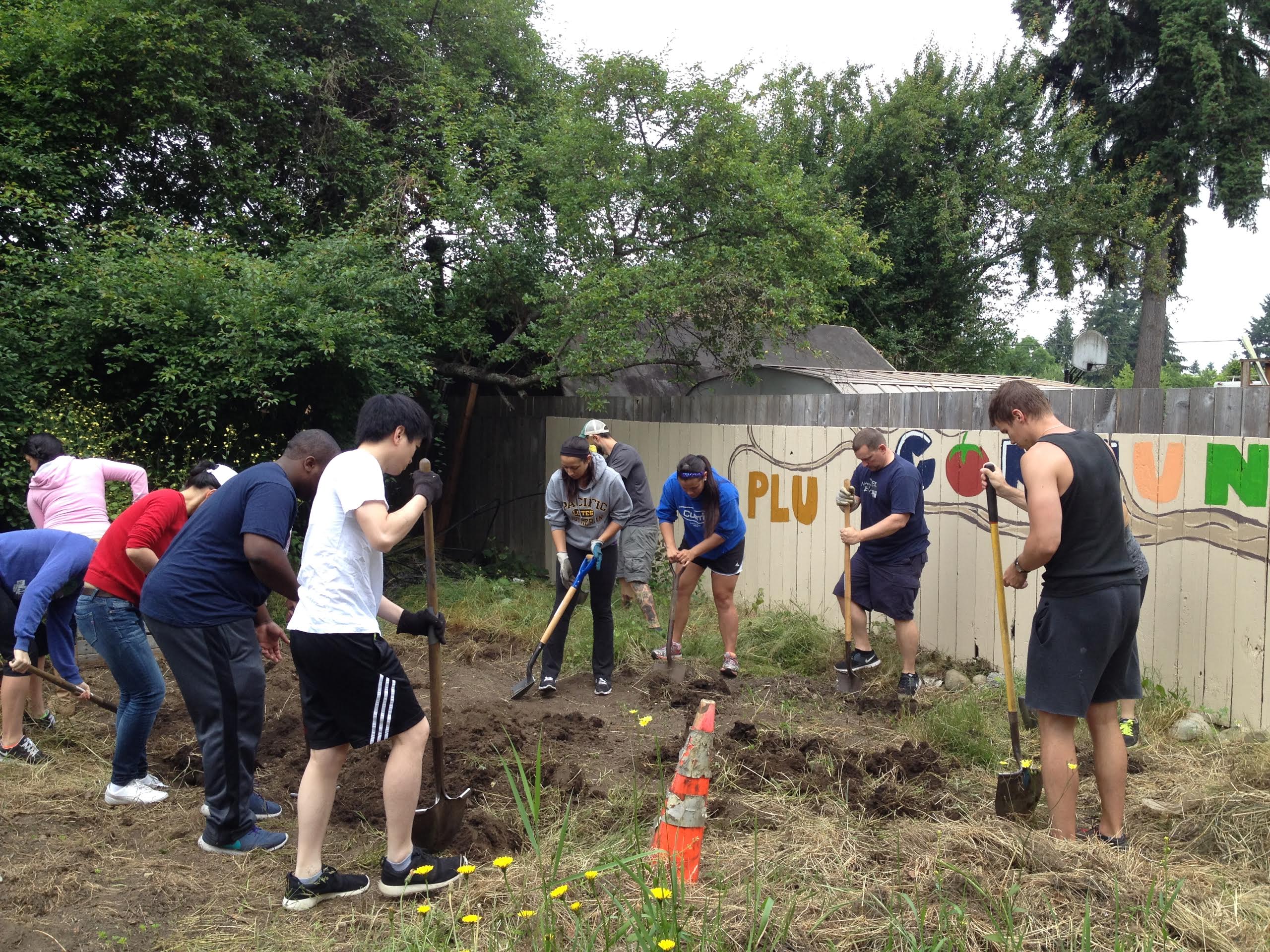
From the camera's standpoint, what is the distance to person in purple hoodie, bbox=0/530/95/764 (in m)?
4.65

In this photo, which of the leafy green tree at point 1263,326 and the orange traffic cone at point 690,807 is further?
the leafy green tree at point 1263,326

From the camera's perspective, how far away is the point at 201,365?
7727mm

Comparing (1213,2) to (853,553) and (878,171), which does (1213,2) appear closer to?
(878,171)

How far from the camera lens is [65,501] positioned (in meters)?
5.14

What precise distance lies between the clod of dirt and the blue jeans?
2643mm

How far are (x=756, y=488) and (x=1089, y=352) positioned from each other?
47.3ft

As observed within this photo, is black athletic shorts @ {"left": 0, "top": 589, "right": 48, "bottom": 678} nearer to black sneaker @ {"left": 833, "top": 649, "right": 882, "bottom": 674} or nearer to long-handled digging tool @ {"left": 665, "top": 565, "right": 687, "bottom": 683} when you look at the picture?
long-handled digging tool @ {"left": 665, "top": 565, "right": 687, "bottom": 683}

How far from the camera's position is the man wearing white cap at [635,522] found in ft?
21.1

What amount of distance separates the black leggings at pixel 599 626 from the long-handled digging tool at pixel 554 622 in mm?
65

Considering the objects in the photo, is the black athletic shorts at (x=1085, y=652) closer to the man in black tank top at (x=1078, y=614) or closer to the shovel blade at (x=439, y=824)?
the man in black tank top at (x=1078, y=614)

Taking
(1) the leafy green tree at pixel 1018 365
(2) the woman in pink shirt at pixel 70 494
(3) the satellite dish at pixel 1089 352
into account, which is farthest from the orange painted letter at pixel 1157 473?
(3) the satellite dish at pixel 1089 352

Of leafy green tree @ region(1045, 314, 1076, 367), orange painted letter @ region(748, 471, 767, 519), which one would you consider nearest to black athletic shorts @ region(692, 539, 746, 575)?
orange painted letter @ region(748, 471, 767, 519)

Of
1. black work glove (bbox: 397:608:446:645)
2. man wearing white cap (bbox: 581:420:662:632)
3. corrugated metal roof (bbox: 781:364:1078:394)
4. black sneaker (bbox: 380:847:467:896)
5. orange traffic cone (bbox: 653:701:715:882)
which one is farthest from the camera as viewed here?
corrugated metal roof (bbox: 781:364:1078:394)

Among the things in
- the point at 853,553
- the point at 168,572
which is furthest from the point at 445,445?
the point at 168,572
